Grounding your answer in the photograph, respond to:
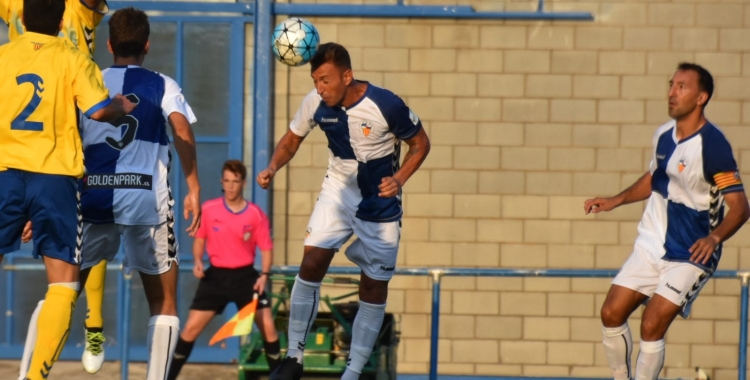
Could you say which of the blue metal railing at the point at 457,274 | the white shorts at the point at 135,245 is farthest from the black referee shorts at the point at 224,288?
the white shorts at the point at 135,245

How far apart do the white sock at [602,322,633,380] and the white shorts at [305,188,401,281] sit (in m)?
1.47

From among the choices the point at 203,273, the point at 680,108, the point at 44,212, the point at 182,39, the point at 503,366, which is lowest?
the point at 503,366

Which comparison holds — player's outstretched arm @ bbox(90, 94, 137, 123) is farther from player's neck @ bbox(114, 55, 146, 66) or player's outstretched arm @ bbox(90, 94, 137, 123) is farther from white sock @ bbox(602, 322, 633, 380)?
white sock @ bbox(602, 322, 633, 380)

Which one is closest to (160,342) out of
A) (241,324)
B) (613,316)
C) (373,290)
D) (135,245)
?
(135,245)

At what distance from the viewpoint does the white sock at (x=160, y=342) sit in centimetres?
656

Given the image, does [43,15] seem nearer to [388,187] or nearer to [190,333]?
[388,187]

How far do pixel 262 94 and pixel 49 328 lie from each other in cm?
529

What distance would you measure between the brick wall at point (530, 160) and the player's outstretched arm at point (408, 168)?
376 centimetres

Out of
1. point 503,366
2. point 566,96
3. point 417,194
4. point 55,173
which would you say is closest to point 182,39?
point 417,194

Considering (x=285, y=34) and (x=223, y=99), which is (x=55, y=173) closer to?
(x=285, y=34)

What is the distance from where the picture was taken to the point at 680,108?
706cm

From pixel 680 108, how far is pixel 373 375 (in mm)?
2782

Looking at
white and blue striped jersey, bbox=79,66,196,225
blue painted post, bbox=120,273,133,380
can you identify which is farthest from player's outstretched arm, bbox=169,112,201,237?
blue painted post, bbox=120,273,133,380

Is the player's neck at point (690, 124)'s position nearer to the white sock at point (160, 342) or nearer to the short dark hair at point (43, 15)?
the white sock at point (160, 342)
